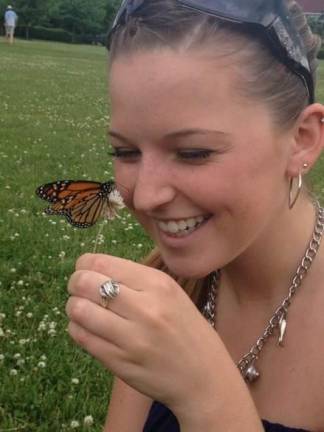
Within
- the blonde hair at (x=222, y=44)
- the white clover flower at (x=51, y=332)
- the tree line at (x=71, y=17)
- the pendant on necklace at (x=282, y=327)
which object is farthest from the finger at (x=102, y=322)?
the tree line at (x=71, y=17)

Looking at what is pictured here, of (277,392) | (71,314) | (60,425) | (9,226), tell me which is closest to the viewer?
(71,314)

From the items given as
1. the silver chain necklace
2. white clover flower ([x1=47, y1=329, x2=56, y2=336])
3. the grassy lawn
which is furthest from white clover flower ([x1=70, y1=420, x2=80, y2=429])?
the silver chain necklace

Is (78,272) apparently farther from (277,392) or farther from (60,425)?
(60,425)

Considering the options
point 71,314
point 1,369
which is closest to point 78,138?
point 1,369

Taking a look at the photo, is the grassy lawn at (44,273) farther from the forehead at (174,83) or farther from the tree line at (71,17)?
the tree line at (71,17)

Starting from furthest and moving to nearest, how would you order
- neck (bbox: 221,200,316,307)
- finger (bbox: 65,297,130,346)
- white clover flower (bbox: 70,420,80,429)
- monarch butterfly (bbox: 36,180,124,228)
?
white clover flower (bbox: 70,420,80,429)
neck (bbox: 221,200,316,307)
monarch butterfly (bbox: 36,180,124,228)
finger (bbox: 65,297,130,346)

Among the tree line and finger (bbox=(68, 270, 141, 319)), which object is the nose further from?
the tree line

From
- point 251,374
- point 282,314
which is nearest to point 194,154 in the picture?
point 282,314
